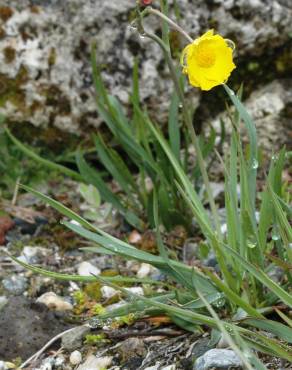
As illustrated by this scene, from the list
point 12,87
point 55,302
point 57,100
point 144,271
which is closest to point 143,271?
point 144,271

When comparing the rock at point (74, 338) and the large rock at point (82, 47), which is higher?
the large rock at point (82, 47)

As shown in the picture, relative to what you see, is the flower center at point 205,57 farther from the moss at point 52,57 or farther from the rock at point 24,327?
the moss at point 52,57

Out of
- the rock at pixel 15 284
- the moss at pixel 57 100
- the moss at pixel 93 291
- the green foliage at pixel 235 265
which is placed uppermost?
the moss at pixel 57 100

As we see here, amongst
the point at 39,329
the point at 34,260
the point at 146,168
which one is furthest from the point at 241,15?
the point at 39,329

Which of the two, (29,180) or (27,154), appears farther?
(29,180)

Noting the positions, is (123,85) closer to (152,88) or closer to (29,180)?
(152,88)

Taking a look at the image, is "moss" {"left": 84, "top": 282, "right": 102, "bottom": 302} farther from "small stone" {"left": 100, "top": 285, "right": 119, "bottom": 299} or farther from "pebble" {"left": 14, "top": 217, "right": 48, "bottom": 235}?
"pebble" {"left": 14, "top": 217, "right": 48, "bottom": 235}

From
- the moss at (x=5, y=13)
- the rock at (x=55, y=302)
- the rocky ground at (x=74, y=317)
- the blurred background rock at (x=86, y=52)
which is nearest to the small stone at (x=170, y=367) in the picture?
the rocky ground at (x=74, y=317)
